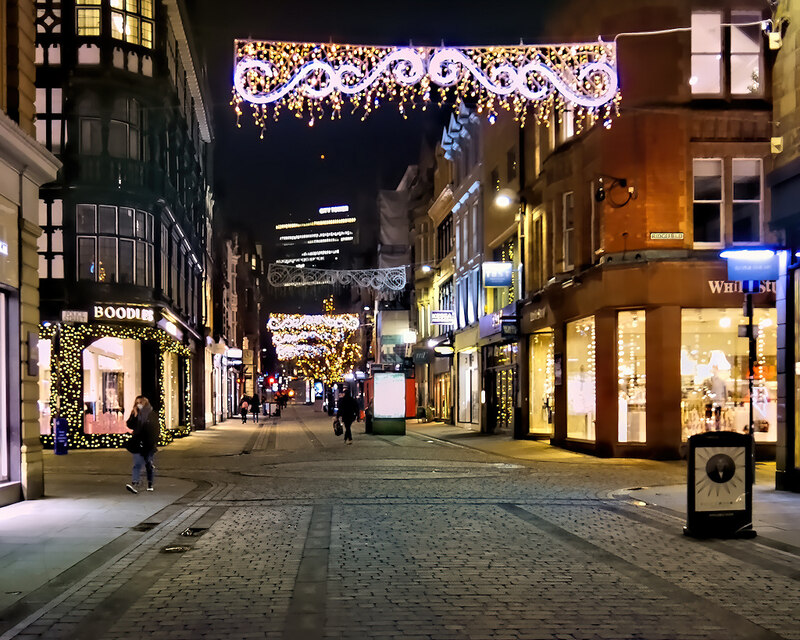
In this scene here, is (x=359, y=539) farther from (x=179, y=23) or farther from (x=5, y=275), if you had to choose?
(x=179, y=23)

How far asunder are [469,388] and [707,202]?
20388 millimetres

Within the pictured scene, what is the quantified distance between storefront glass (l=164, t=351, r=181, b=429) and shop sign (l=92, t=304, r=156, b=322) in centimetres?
462

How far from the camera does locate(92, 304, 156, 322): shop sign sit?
29906 mm

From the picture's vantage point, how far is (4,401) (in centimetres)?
1507

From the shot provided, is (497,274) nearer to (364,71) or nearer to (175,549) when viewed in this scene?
(364,71)

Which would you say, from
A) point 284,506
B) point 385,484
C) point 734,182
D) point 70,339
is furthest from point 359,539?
point 70,339

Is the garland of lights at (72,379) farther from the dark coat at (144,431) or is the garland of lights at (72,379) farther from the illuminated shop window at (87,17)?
the dark coat at (144,431)

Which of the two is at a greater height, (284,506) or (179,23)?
(179,23)

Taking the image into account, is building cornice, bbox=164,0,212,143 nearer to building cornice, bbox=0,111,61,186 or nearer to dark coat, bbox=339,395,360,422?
dark coat, bbox=339,395,360,422

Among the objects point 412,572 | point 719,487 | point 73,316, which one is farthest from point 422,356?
point 412,572

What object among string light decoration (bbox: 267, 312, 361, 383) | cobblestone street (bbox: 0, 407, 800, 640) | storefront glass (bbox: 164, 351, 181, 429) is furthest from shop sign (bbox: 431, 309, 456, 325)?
string light decoration (bbox: 267, 312, 361, 383)

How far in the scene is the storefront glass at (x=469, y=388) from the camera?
4081cm

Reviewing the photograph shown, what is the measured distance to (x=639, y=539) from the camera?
443 inches

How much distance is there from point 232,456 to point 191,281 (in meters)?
19.6
